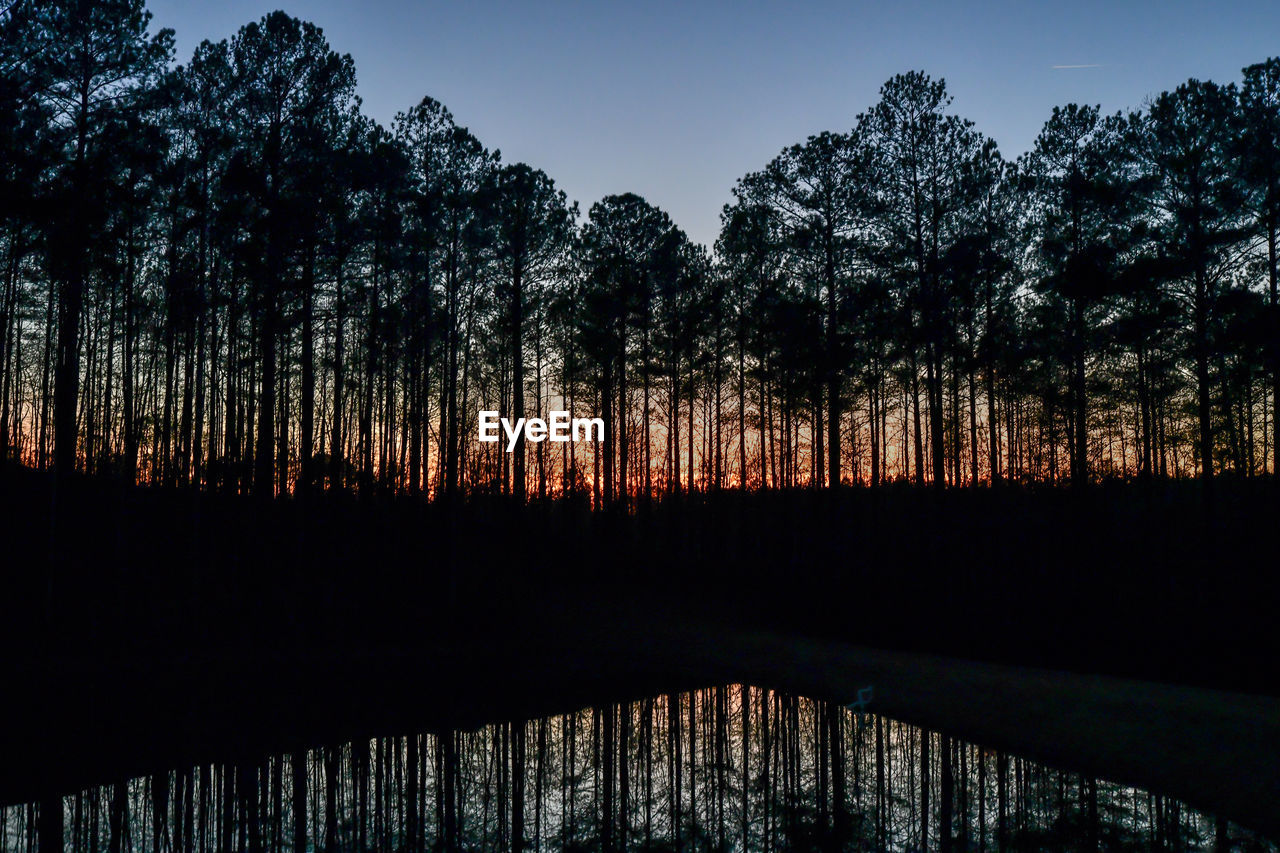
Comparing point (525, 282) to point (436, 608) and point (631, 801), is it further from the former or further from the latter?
point (631, 801)

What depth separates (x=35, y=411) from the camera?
76.9 ft

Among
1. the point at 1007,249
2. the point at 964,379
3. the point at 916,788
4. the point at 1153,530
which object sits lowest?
the point at 916,788

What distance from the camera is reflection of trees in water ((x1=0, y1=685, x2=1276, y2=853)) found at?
6.50 m

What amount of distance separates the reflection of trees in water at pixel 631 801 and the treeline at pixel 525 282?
33.8 ft

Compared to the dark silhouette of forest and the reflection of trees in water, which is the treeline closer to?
the dark silhouette of forest

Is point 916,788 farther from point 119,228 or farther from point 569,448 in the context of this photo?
point 569,448

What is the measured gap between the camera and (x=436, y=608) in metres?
19.6

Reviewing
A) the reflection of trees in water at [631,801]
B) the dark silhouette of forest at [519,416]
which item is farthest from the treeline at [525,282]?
the reflection of trees in water at [631,801]

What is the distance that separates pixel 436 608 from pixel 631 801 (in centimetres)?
1276

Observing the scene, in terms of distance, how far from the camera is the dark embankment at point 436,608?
39.1 feet

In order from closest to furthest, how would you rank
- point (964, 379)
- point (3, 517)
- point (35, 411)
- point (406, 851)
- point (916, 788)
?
point (406, 851), point (916, 788), point (3, 517), point (35, 411), point (964, 379)

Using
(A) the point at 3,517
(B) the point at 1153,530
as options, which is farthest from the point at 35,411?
(B) the point at 1153,530

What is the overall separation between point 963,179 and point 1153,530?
32.6 ft

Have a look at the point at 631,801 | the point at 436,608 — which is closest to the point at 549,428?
the point at 436,608
